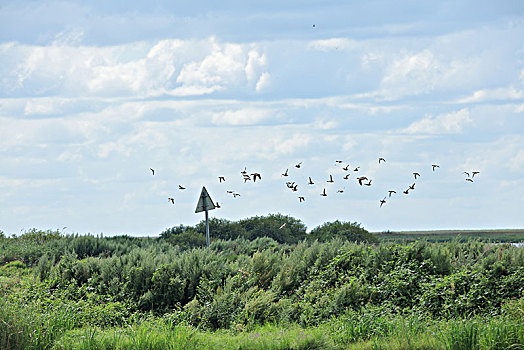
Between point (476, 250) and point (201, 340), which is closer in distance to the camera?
point (201, 340)

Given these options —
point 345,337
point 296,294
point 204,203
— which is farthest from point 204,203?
point 345,337

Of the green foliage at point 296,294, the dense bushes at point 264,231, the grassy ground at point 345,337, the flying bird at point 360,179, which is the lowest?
the grassy ground at point 345,337

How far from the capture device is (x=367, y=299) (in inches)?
494

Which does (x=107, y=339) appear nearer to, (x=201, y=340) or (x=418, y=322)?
(x=201, y=340)

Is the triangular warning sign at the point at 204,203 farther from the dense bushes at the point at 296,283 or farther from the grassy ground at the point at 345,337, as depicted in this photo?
the grassy ground at the point at 345,337

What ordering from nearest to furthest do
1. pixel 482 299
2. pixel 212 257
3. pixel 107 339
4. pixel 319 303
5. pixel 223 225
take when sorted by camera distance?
pixel 107 339
pixel 482 299
pixel 319 303
pixel 212 257
pixel 223 225

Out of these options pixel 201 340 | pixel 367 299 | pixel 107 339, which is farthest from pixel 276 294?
pixel 107 339

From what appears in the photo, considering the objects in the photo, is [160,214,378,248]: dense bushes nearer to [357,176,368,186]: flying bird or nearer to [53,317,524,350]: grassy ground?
[357,176,368,186]: flying bird

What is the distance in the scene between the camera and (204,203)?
19141 millimetres

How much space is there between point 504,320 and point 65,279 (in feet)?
35.6

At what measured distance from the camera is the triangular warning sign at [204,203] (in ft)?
62.7

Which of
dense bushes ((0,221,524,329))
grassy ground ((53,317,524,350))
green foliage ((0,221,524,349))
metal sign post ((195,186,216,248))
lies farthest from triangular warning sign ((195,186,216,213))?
grassy ground ((53,317,524,350))

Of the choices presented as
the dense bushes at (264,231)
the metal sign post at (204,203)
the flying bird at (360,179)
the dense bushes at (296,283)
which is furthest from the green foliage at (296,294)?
the dense bushes at (264,231)

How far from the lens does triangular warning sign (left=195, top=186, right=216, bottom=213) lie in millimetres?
19109
